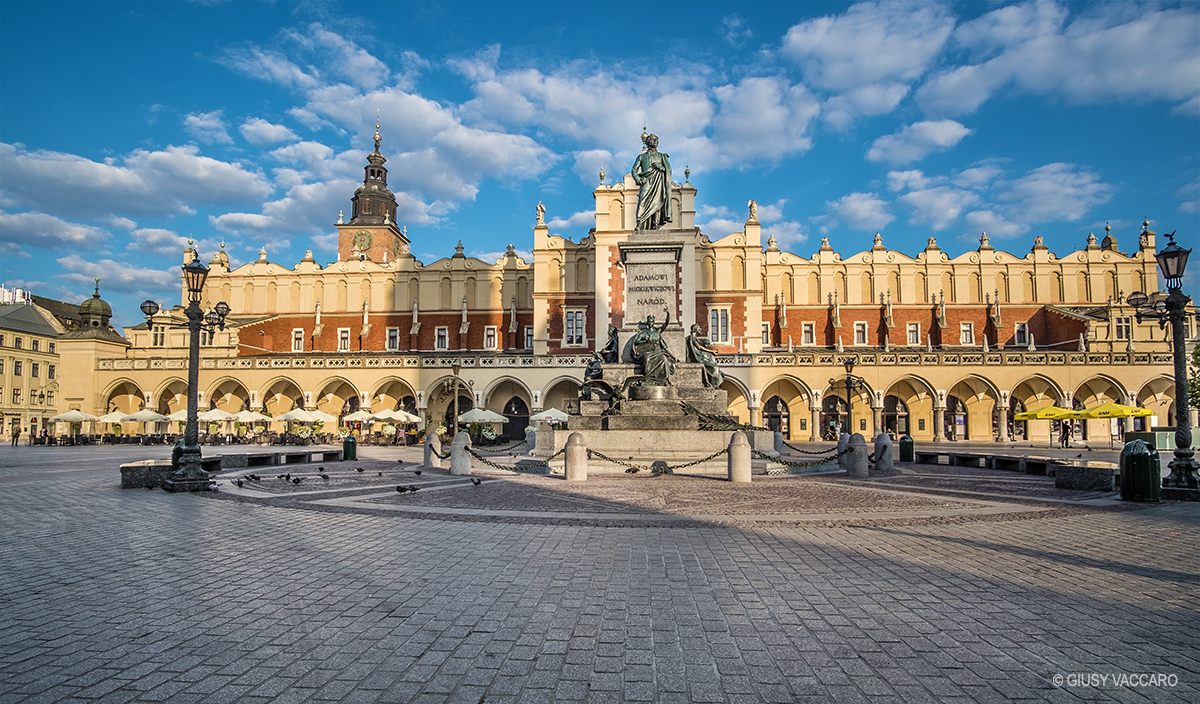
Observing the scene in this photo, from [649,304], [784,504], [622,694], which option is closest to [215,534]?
[622,694]

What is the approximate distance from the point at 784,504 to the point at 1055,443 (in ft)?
132

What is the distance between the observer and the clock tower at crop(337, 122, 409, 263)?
70438 millimetres

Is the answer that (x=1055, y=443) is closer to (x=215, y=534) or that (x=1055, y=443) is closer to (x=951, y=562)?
(x=951, y=562)

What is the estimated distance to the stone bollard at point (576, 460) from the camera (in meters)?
14.5

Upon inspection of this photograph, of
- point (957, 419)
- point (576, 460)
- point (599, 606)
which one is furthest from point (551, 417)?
point (599, 606)

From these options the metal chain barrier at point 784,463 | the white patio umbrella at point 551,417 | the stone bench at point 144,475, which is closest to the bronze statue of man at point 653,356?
the metal chain barrier at point 784,463

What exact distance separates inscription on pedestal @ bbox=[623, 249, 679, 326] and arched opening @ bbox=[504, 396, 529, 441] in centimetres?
2679

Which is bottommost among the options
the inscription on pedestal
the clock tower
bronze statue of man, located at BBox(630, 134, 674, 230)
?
the inscription on pedestal

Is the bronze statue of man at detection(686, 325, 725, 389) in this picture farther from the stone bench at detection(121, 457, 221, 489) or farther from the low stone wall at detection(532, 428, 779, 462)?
the stone bench at detection(121, 457, 221, 489)

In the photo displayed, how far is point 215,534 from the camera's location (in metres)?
8.15

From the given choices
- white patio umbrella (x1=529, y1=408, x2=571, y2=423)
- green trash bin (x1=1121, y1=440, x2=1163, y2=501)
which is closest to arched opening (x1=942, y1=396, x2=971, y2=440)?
white patio umbrella (x1=529, y1=408, x2=571, y2=423)

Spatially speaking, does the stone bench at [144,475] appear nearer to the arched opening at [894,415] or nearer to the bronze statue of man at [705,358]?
the bronze statue of man at [705,358]

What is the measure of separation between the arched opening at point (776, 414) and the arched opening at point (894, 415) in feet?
22.4

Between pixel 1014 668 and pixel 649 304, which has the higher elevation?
pixel 649 304
